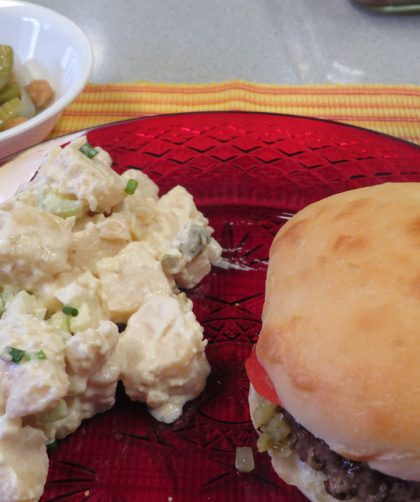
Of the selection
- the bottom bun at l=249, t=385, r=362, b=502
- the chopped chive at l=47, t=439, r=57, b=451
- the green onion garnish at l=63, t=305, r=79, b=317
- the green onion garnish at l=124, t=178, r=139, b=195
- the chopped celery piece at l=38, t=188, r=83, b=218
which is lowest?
the bottom bun at l=249, t=385, r=362, b=502

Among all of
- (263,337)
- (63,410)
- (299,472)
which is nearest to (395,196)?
(263,337)

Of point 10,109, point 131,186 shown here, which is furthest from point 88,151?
point 10,109

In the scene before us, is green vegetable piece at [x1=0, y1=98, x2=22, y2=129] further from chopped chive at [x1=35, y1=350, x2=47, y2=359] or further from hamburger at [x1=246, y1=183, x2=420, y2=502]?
hamburger at [x1=246, y1=183, x2=420, y2=502]

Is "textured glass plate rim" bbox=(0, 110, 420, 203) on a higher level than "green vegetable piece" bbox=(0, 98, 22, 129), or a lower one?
lower

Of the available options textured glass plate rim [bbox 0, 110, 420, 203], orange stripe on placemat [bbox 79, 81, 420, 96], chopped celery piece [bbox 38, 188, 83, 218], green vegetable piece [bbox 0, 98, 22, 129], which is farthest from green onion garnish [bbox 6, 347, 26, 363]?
orange stripe on placemat [bbox 79, 81, 420, 96]

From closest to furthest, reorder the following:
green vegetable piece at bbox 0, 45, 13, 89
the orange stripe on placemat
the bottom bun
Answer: the bottom bun → green vegetable piece at bbox 0, 45, 13, 89 → the orange stripe on placemat

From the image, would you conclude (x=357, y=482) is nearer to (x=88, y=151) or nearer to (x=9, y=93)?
(x=88, y=151)

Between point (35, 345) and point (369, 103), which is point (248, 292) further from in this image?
point (369, 103)

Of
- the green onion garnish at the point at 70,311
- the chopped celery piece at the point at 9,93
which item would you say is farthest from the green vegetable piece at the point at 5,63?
the green onion garnish at the point at 70,311
